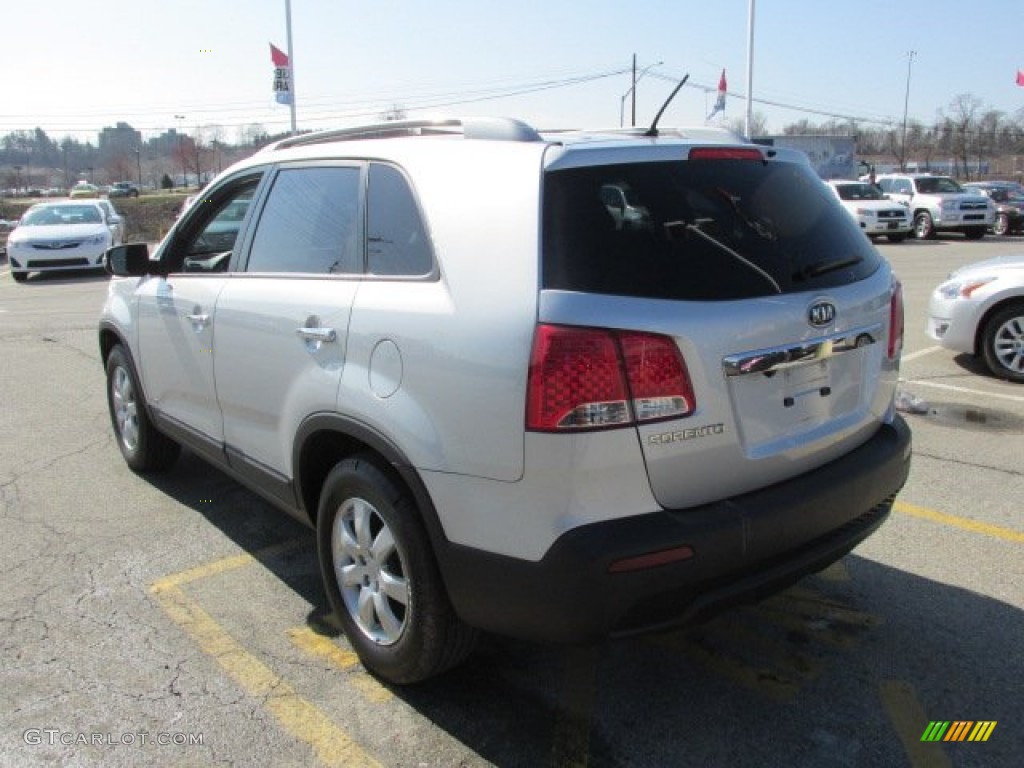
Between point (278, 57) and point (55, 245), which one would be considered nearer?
point (55, 245)

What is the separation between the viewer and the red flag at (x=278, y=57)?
29.4 meters

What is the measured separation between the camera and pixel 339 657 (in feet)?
10.6

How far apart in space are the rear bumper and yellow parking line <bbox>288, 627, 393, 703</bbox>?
658 mm

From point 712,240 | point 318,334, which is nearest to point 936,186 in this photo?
point 712,240

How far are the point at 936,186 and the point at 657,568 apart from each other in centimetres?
2787

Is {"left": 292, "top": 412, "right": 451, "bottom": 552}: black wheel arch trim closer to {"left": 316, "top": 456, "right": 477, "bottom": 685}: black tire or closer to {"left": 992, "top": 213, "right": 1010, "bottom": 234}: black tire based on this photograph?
{"left": 316, "top": 456, "right": 477, "bottom": 685}: black tire

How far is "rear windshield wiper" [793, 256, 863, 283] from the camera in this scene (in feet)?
8.95

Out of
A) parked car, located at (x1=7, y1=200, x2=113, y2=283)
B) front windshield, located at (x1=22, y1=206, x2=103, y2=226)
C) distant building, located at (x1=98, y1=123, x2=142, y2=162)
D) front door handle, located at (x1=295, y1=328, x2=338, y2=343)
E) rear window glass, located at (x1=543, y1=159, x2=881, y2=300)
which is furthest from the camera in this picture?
distant building, located at (x1=98, y1=123, x2=142, y2=162)

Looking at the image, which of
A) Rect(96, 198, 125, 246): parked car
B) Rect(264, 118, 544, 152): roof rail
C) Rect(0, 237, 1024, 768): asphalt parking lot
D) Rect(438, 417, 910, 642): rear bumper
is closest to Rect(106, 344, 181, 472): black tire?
Rect(0, 237, 1024, 768): asphalt parking lot

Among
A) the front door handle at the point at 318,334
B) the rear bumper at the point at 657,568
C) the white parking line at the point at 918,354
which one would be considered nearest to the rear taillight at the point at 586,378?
the rear bumper at the point at 657,568

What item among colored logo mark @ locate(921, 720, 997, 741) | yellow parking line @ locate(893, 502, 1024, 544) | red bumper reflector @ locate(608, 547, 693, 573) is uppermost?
red bumper reflector @ locate(608, 547, 693, 573)

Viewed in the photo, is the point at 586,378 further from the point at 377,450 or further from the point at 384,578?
the point at 384,578

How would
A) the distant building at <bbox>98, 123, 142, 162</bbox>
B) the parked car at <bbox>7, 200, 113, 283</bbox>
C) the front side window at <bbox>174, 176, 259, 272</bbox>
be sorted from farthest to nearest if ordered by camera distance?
the distant building at <bbox>98, 123, 142, 162</bbox>, the parked car at <bbox>7, 200, 113, 283</bbox>, the front side window at <bbox>174, 176, 259, 272</bbox>

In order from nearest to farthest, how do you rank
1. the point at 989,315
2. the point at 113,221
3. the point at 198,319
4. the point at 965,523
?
1. the point at 198,319
2. the point at 965,523
3. the point at 989,315
4. the point at 113,221
